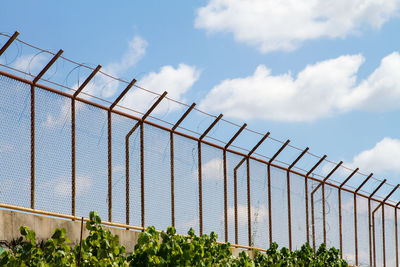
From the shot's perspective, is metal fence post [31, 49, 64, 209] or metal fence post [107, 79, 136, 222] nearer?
metal fence post [31, 49, 64, 209]

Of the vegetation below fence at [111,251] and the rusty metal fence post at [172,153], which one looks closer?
the vegetation below fence at [111,251]

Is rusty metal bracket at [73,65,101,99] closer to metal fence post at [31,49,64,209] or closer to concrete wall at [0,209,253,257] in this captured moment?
metal fence post at [31,49,64,209]

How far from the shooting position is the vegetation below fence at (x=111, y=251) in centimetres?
737

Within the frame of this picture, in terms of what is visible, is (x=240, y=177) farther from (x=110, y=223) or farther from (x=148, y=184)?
(x=110, y=223)

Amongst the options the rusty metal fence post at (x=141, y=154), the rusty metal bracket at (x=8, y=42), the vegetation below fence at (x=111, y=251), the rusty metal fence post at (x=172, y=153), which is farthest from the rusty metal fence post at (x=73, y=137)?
the rusty metal fence post at (x=172, y=153)

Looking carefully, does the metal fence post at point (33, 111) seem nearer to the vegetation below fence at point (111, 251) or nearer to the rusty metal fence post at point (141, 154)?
the vegetation below fence at point (111, 251)

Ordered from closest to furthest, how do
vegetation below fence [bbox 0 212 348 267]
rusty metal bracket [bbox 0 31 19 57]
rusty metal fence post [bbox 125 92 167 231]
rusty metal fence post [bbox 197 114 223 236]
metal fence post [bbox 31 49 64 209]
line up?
vegetation below fence [bbox 0 212 348 267] < rusty metal bracket [bbox 0 31 19 57] < metal fence post [bbox 31 49 64 209] < rusty metal fence post [bbox 125 92 167 231] < rusty metal fence post [bbox 197 114 223 236]

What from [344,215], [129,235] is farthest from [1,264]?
[344,215]

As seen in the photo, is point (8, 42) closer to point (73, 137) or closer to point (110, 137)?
point (73, 137)

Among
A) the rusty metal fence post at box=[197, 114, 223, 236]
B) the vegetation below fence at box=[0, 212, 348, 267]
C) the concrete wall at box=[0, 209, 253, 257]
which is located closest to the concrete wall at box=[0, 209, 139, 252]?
the concrete wall at box=[0, 209, 253, 257]

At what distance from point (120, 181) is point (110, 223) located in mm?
687

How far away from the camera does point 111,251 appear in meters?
8.23

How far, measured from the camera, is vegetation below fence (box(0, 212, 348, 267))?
7371mm

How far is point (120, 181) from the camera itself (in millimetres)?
9289
